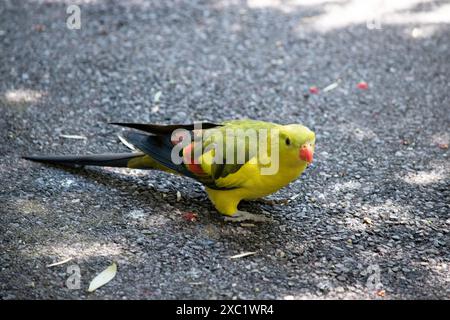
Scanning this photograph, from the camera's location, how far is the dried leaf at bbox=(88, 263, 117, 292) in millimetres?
3615

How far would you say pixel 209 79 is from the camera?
19.7ft

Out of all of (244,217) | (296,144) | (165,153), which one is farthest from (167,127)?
(296,144)

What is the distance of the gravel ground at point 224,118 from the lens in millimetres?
3793

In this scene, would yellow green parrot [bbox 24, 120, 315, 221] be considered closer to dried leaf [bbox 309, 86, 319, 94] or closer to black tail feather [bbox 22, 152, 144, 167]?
black tail feather [bbox 22, 152, 144, 167]

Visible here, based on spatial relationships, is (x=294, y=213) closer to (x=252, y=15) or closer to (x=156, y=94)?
(x=156, y=94)

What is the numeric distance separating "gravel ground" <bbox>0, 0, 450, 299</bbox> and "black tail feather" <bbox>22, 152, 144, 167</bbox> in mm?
83

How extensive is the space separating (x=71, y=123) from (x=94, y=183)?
3.17 feet

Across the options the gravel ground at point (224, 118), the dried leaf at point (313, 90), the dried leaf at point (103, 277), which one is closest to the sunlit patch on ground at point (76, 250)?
the gravel ground at point (224, 118)

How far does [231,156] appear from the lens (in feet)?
13.0

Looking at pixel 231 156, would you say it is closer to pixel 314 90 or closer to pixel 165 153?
pixel 165 153

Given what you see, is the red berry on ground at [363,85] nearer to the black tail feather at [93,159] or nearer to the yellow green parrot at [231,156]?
the yellow green parrot at [231,156]

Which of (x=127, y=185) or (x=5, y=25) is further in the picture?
(x=5, y=25)

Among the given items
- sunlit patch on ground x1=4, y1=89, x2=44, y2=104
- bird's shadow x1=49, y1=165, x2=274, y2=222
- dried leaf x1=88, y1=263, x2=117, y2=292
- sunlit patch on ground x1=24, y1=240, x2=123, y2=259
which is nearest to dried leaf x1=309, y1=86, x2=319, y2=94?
bird's shadow x1=49, y1=165, x2=274, y2=222

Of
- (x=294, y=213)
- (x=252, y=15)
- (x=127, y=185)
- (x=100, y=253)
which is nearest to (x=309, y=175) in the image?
(x=294, y=213)
